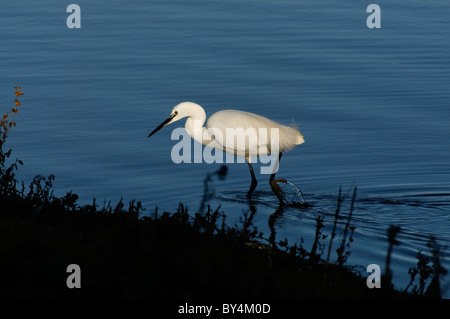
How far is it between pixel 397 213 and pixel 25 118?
6.05 metres

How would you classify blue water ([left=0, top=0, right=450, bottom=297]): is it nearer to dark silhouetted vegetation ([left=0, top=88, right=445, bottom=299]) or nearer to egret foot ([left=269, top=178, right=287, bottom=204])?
egret foot ([left=269, top=178, right=287, bottom=204])

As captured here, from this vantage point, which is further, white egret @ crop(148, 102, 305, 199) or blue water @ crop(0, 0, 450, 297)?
white egret @ crop(148, 102, 305, 199)

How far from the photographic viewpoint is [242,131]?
9.87 metres

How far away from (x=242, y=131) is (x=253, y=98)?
2968mm

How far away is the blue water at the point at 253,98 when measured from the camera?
9.23 meters

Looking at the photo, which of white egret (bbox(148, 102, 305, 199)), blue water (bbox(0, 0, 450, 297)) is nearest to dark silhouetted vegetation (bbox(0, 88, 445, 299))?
blue water (bbox(0, 0, 450, 297))

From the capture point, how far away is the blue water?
30.3 feet

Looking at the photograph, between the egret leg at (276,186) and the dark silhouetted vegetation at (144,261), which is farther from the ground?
the egret leg at (276,186)

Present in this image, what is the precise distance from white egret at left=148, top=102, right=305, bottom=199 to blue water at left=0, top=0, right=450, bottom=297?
418 millimetres

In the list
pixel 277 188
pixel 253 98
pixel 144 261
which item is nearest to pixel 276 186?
pixel 277 188

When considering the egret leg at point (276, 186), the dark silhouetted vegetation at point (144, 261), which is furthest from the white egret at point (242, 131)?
the dark silhouetted vegetation at point (144, 261)

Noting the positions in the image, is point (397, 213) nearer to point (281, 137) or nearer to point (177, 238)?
point (281, 137)

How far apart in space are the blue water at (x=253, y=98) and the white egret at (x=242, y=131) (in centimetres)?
42

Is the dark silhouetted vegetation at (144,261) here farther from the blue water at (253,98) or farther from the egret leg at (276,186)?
the egret leg at (276,186)
